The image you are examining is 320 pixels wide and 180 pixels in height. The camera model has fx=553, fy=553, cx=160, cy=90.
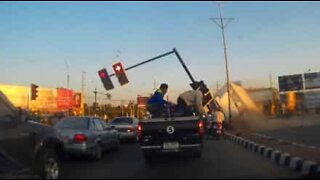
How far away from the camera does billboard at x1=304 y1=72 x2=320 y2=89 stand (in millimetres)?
104938

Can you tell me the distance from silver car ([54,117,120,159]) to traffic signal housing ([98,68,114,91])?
15301 mm

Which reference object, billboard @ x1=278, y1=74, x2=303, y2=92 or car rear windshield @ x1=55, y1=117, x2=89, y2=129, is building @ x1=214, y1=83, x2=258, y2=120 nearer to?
car rear windshield @ x1=55, y1=117, x2=89, y2=129

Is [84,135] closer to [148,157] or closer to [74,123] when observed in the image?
[74,123]

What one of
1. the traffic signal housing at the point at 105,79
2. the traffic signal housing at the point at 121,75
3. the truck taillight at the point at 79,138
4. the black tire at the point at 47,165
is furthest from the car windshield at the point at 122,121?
the black tire at the point at 47,165

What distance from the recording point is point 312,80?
105812mm

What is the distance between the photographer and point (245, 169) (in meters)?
13.2

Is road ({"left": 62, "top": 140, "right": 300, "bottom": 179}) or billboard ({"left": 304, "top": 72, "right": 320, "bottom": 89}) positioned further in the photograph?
billboard ({"left": 304, "top": 72, "right": 320, "bottom": 89})

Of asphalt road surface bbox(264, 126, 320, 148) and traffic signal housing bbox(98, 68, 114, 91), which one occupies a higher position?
traffic signal housing bbox(98, 68, 114, 91)

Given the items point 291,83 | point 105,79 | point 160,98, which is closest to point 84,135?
point 160,98

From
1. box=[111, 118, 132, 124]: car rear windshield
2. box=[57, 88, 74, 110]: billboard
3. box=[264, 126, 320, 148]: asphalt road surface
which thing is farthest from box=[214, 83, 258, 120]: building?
box=[57, 88, 74, 110]: billboard

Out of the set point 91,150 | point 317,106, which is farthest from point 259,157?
point 317,106

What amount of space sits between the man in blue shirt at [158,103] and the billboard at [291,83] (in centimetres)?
8970

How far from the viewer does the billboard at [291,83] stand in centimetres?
10446

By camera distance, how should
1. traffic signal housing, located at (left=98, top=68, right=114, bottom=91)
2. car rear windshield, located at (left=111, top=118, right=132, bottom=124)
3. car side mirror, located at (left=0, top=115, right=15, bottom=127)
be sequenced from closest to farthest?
car side mirror, located at (left=0, top=115, right=15, bottom=127) < car rear windshield, located at (left=111, top=118, right=132, bottom=124) < traffic signal housing, located at (left=98, top=68, right=114, bottom=91)
